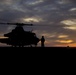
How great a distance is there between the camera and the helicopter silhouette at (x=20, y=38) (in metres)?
55.9

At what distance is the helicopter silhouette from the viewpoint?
55.9 metres

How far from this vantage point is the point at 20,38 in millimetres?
58812
